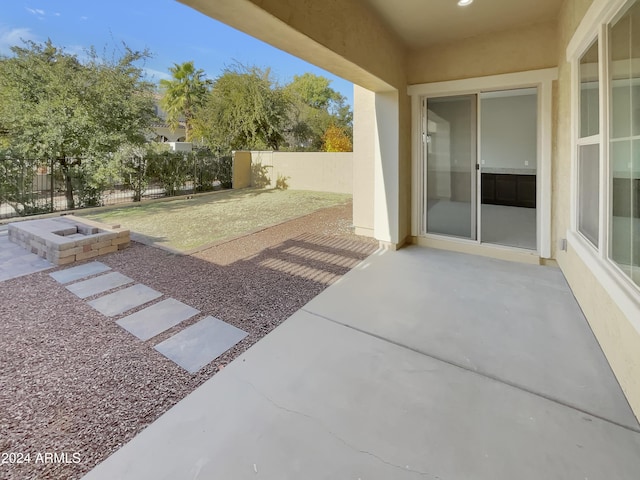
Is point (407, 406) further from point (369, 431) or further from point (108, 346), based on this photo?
point (108, 346)

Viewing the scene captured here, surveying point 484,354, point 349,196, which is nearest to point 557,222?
point 484,354

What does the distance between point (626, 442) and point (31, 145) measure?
10.4 metres

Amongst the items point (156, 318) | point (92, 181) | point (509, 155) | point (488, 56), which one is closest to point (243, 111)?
A: point (92, 181)

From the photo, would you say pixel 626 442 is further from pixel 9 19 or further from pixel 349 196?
pixel 9 19

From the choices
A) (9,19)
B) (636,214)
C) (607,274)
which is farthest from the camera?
(9,19)

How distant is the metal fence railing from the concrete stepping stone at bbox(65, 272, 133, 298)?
Answer: 532 cm

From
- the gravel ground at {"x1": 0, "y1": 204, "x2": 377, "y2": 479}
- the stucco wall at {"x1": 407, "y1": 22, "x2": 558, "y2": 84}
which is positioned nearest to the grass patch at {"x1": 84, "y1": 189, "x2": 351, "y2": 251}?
the gravel ground at {"x1": 0, "y1": 204, "x2": 377, "y2": 479}

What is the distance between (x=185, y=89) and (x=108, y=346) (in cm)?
2032

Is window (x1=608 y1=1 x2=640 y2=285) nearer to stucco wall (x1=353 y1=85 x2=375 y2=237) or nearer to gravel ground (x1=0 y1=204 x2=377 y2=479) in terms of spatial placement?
gravel ground (x1=0 y1=204 x2=377 y2=479)

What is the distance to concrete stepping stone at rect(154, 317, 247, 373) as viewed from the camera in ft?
7.72

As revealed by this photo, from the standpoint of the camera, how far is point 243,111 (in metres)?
14.1

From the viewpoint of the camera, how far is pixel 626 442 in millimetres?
Answer: 1602

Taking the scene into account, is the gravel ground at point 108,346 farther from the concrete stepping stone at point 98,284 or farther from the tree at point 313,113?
the tree at point 313,113

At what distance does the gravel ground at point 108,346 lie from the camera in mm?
1698
